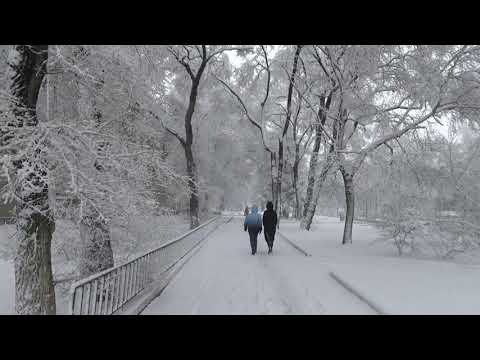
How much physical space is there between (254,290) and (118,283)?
2.97 m

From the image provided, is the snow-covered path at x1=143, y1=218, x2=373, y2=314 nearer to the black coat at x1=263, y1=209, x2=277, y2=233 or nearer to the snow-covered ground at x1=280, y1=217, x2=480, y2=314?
the snow-covered ground at x1=280, y1=217, x2=480, y2=314

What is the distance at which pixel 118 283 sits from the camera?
5.39m

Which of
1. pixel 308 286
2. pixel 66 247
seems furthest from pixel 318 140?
pixel 66 247

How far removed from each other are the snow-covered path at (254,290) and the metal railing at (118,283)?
482mm

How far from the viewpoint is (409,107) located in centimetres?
1423

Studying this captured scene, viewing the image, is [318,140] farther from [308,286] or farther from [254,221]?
[308,286]

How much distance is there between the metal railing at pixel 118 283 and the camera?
13.7 ft

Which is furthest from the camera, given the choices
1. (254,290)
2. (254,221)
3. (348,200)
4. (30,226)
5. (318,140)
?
(318,140)

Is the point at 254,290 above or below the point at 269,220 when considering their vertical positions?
below

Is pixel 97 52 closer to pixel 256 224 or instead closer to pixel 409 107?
pixel 256 224

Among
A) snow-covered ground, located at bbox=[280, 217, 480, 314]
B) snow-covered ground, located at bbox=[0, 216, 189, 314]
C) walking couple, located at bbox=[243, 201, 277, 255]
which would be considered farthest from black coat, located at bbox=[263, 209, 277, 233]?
snow-covered ground, located at bbox=[0, 216, 189, 314]

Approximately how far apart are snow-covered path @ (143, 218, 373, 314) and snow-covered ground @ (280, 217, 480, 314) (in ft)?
1.65

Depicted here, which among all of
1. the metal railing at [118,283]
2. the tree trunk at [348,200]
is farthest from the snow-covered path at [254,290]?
the tree trunk at [348,200]

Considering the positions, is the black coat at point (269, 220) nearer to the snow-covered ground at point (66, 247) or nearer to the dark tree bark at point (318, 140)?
the dark tree bark at point (318, 140)
